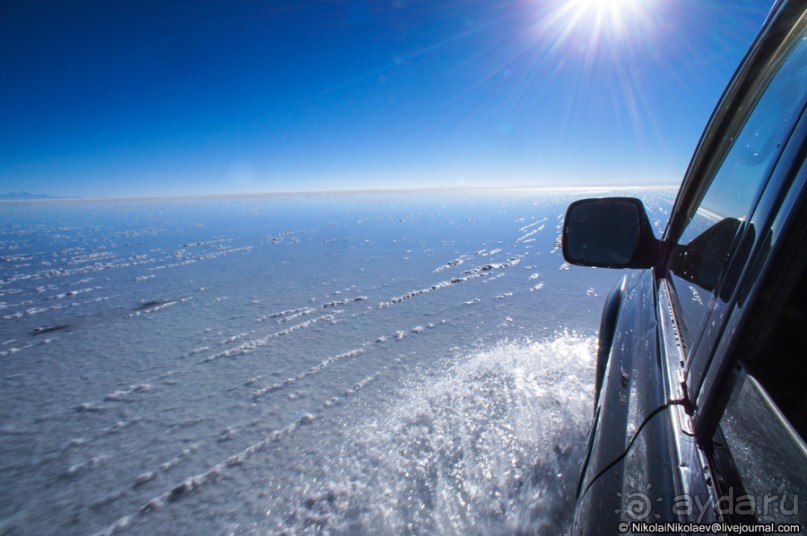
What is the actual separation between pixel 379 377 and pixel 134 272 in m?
7.69

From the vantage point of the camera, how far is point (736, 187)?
1105 mm

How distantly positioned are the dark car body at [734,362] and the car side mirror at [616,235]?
15 centimetres

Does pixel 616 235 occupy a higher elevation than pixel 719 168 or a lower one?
lower

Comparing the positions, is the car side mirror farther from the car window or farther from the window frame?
the car window

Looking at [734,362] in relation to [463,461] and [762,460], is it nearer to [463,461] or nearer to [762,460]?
[762,460]

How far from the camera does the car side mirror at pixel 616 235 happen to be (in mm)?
1470

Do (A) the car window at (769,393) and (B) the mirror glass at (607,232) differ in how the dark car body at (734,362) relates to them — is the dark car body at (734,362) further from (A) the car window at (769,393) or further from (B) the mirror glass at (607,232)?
(B) the mirror glass at (607,232)

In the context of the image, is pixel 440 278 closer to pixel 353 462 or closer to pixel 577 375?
pixel 577 375

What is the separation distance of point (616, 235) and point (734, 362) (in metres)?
0.95

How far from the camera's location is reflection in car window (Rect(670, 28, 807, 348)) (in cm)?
84

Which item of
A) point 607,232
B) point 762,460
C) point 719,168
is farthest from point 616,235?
point 762,460

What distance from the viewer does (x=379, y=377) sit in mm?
3332

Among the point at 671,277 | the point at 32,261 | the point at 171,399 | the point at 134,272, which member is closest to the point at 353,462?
the point at 171,399

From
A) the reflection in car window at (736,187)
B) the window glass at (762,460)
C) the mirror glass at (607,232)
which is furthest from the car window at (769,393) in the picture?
the mirror glass at (607,232)
